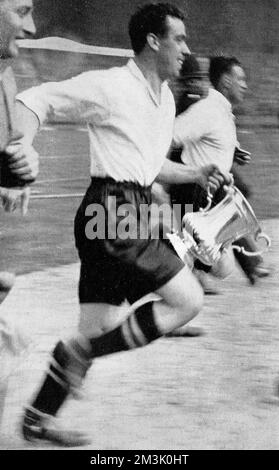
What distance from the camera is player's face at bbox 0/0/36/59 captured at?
426 cm

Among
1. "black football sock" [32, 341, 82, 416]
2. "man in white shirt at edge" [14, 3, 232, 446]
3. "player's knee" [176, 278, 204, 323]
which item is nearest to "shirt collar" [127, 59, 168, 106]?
"man in white shirt at edge" [14, 3, 232, 446]

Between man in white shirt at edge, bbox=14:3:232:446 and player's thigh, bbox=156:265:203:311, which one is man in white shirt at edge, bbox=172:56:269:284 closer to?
man in white shirt at edge, bbox=14:3:232:446

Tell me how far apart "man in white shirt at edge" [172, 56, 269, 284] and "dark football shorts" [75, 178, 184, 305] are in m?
0.23

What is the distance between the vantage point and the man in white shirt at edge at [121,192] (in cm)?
425

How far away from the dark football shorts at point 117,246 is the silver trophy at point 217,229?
0.36 feet

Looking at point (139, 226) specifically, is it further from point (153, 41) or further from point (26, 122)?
point (153, 41)

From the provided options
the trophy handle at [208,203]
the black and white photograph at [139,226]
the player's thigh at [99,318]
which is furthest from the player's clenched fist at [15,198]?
the trophy handle at [208,203]

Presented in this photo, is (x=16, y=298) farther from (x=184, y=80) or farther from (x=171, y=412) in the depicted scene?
(x=184, y=80)

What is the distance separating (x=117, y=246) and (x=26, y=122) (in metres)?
0.58

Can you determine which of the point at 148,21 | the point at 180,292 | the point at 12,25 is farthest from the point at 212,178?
the point at 12,25

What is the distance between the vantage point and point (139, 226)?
4.34m

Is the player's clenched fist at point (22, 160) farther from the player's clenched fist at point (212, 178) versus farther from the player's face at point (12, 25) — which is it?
the player's clenched fist at point (212, 178)

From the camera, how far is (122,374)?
4.43 meters

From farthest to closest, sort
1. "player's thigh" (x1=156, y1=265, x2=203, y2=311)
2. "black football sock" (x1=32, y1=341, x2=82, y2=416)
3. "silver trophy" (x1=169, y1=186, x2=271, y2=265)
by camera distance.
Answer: "silver trophy" (x1=169, y1=186, x2=271, y2=265) < "black football sock" (x1=32, y1=341, x2=82, y2=416) < "player's thigh" (x1=156, y1=265, x2=203, y2=311)
